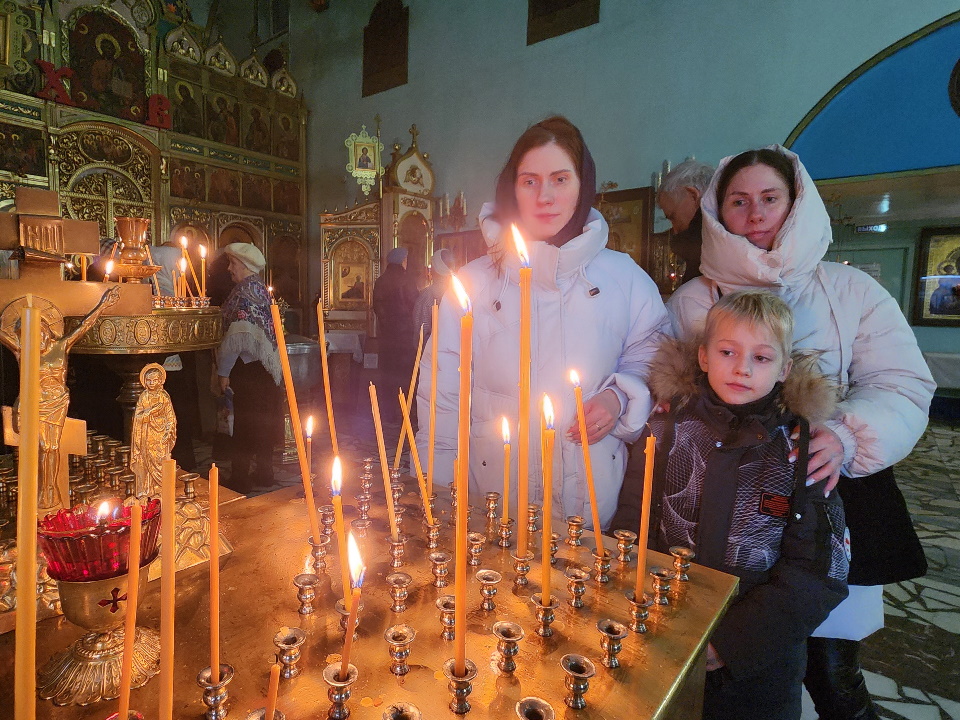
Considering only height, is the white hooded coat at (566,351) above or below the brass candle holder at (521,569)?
above

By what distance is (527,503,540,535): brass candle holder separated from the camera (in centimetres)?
102

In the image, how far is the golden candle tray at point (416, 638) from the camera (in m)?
0.58

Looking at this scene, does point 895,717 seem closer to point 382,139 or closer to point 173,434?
point 173,434

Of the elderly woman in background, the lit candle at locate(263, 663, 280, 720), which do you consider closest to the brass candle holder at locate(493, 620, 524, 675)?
the lit candle at locate(263, 663, 280, 720)

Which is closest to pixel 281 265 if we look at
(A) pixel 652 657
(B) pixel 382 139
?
(B) pixel 382 139

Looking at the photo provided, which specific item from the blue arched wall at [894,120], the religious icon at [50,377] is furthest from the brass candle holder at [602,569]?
the blue arched wall at [894,120]

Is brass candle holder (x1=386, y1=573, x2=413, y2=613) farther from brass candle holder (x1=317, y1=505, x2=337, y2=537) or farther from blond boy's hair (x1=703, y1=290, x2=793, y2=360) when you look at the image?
blond boy's hair (x1=703, y1=290, x2=793, y2=360)

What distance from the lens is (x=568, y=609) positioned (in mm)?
768

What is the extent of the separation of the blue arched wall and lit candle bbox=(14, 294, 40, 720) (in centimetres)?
587

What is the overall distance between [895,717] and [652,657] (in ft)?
5.95

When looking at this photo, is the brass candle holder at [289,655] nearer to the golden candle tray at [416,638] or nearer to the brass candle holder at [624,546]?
the golden candle tray at [416,638]

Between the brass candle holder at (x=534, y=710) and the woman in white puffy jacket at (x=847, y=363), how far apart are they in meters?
1.09

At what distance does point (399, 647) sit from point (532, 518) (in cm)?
49

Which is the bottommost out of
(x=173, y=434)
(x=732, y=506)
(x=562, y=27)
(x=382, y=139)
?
(x=732, y=506)
